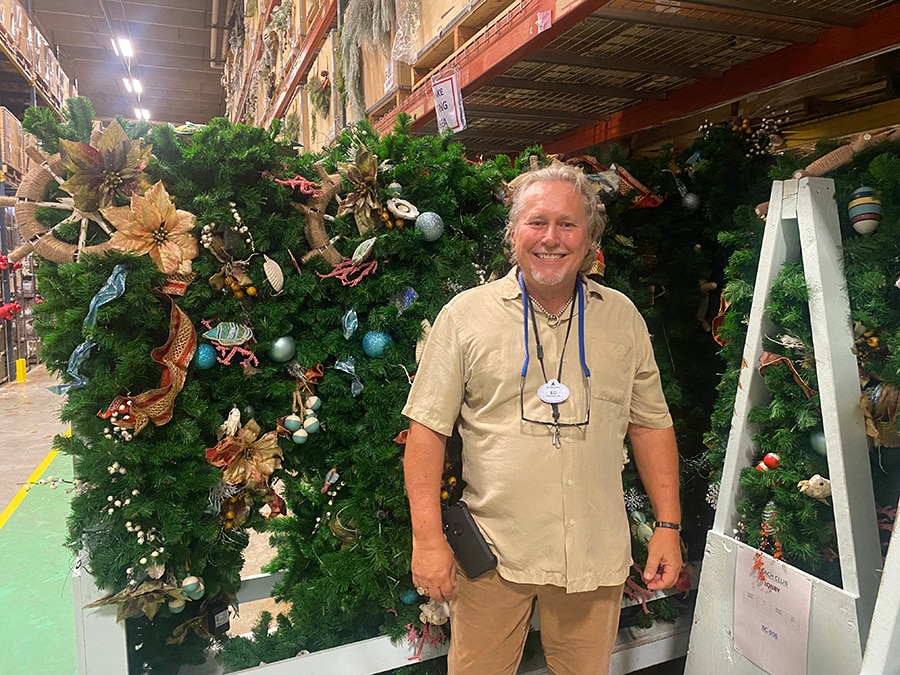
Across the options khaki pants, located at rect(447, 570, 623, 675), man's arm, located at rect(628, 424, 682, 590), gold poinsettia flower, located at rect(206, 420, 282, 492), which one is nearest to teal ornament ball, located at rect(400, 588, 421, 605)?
khaki pants, located at rect(447, 570, 623, 675)

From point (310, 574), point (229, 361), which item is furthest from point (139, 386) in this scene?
point (310, 574)

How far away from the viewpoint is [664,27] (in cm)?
161

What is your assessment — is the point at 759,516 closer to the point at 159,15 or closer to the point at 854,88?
the point at 854,88

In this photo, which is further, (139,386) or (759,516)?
(759,516)

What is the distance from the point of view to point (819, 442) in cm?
139

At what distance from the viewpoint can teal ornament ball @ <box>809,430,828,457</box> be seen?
1.39 metres

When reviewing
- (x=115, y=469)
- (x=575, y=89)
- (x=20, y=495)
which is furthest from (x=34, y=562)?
(x=575, y=89)

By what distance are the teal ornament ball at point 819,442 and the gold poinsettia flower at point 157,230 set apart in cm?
155

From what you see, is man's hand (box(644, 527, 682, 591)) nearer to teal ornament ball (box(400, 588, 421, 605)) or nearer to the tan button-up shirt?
the tan button-up shirt

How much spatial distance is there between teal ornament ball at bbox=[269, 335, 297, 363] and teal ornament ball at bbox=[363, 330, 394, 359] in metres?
0.19

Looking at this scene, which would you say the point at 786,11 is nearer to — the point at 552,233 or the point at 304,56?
the point at 552,233

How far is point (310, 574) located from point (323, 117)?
3.25 m

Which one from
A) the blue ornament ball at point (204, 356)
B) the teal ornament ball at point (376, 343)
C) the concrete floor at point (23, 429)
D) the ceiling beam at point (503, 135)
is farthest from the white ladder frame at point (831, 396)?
the concrete floor at point (23, 429)

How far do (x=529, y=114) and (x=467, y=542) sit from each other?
1.93 m
